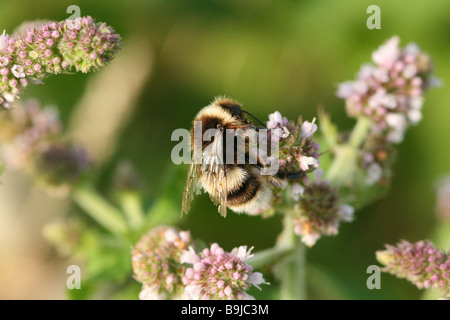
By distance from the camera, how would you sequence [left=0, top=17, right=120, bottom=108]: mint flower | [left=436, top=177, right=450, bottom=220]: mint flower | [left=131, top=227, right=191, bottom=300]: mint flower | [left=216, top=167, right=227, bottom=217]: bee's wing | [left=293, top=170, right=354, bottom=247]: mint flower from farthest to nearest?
[left=436, top=177, right=450, bottom=220]: mint flower < [left=293, top=170, right=354, bottom=247]: mint flower < [left=131, top=227, right=191, bottom=300]: mint flower < [left=216, top=167, right=227, bottom=217]: bee's wing < [left=0, top=17, right=120, bottom=108]: mint flower

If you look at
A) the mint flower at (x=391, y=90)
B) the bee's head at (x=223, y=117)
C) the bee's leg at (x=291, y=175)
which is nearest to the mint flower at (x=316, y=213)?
the bee's leg at (x=291, y=175)

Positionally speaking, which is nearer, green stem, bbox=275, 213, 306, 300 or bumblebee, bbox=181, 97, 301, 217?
bumblebee, bbox=181, 97, 301, 217

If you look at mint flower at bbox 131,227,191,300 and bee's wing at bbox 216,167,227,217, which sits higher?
bee's wing at bbox 216,167,227,217

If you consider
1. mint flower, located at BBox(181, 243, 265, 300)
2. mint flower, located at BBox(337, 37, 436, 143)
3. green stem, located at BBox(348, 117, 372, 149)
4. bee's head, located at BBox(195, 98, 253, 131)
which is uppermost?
mint flower, located at BBox(337, 37, 436, 143)

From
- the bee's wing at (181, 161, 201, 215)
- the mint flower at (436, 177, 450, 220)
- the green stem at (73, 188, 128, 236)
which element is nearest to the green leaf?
the green stem at (73, 188, 128, 236)

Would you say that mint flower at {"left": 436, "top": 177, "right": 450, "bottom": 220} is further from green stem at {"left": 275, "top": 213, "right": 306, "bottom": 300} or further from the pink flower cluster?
the pink flower cluster

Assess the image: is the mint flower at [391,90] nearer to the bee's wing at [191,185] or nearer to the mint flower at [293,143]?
the mint flower at [293,143]
